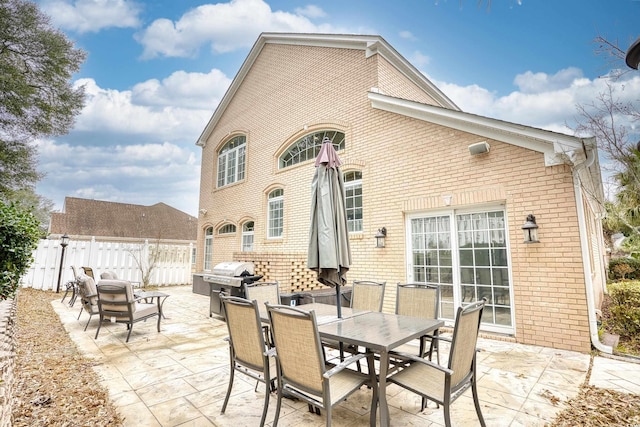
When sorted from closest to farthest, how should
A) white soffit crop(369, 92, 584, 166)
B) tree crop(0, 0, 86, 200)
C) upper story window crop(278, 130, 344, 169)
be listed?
white soffit crop(369, 92, 584, 166), upper story window crop(278, 130, 344, 169), tree crop(0, 0, 86, 200)

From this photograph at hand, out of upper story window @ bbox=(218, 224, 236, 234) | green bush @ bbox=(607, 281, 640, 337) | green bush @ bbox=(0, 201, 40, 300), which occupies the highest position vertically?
upper story window @ bbox=(218, 224, 236, 234)

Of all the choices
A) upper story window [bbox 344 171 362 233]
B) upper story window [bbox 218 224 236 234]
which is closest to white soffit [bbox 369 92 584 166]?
upper story window [bbox 344 171 362 233]

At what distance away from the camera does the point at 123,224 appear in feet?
75.7

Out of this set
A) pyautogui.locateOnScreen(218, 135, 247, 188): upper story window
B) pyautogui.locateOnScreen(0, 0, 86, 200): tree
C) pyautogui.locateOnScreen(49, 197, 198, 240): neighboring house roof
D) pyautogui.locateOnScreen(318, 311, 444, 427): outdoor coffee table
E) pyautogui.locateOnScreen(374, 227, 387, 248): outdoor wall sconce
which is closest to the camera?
pyautogui.locateOnScreen(318, 311, 444, 427): outdoor coffee table

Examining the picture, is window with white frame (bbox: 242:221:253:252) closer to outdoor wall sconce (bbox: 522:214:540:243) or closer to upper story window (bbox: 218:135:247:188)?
upper story window (bbox: 218:135:247:188)

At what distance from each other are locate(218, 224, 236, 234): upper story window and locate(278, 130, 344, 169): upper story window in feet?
10.5

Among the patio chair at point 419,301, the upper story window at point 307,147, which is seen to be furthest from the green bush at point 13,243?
the upper story window at point 307,147

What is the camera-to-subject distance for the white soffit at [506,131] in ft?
12.6

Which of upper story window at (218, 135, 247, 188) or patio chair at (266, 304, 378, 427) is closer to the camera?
patio chair at (266, 304, 378, 427)

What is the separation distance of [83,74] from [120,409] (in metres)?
11.9

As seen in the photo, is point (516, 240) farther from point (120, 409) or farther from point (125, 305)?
point (125, 305)

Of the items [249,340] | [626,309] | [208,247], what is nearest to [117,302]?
[249,340]

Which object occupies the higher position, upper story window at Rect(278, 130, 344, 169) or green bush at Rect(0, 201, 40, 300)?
upper story window at Rect(278, 130, 344, 169)

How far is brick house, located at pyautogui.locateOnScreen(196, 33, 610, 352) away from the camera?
3.98 meters
